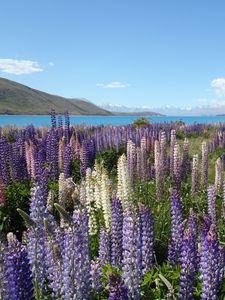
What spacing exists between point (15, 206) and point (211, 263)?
6.22 meters

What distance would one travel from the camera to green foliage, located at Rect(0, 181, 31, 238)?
8.95 meters

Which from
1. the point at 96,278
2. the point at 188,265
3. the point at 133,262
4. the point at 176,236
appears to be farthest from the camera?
the point at 176,236

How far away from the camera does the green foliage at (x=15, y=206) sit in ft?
29.3

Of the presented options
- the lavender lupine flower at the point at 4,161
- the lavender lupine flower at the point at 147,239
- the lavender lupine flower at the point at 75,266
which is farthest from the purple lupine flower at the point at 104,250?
the lavender lupine flower at the point at 4,161

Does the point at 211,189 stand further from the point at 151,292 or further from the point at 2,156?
the point at 2,156

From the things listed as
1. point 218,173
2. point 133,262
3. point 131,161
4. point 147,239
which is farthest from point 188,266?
point 131,161

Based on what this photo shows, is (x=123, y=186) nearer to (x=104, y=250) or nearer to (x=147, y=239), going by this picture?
(x=104, y=250)

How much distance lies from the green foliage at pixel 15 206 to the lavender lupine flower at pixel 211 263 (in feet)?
17.0

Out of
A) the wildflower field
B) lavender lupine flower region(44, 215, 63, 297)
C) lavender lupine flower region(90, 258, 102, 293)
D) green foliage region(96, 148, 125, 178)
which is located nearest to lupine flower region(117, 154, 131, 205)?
the wildflower field

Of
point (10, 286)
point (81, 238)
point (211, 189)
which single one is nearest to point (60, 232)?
point (81, 238)

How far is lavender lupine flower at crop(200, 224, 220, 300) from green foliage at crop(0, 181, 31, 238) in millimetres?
5192

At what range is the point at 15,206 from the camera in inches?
375

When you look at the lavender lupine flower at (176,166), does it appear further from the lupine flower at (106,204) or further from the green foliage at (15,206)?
the lupine flower at (106,204)

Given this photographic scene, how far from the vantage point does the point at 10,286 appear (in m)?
3.30
